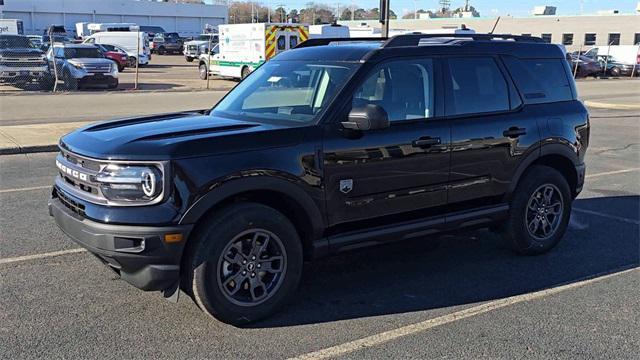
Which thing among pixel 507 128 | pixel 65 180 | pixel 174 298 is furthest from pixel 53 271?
pixel 507 128

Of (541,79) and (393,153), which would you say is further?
(541,79)

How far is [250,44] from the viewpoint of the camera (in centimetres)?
2772

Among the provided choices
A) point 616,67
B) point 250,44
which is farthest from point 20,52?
point 616,67

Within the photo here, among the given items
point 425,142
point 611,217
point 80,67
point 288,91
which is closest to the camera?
point 425,142

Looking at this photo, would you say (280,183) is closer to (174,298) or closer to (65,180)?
(174,298)

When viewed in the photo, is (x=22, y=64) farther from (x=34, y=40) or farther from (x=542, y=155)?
(x=542, y=155)

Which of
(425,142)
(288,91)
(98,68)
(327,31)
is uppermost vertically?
(327,31)

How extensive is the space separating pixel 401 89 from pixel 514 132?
1212 mm

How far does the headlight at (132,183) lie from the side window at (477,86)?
2.53 m

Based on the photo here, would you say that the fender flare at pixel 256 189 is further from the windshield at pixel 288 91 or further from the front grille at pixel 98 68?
the front grille at pixel 98 68

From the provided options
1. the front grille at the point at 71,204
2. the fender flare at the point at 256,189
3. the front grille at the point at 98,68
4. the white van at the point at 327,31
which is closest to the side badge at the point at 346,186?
the fender flare at the point at 256,189

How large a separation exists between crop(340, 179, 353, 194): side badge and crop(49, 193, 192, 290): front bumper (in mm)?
1139

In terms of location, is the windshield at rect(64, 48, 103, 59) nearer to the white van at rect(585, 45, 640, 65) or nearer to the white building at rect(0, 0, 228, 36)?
the white van at rect(585, 45, 640, 65)

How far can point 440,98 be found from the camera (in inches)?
197
